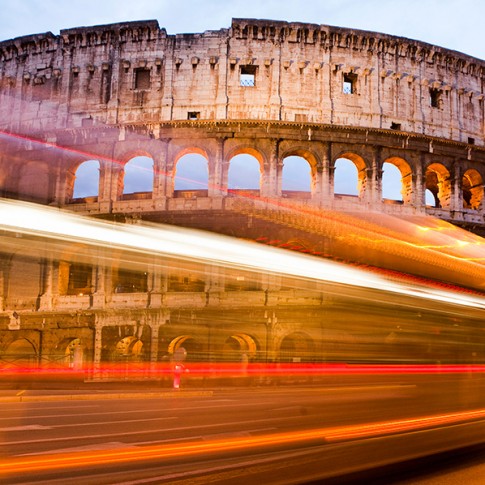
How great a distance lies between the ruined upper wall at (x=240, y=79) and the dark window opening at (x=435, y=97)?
0.14 ft

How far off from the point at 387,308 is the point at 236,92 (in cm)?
1540

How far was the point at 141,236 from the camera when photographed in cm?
662

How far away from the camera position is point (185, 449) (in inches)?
197

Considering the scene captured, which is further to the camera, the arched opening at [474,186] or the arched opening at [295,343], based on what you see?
the arched opening at [474,186]

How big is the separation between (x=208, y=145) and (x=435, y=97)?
9746 millimetres

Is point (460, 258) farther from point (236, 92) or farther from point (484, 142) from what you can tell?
point (484, 142)

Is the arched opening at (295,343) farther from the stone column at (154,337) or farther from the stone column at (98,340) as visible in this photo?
the stone column at (98,340)

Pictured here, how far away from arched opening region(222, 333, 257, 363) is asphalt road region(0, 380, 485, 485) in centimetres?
1010

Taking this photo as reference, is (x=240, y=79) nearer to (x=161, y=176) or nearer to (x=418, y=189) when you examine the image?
(x=161, y=176)

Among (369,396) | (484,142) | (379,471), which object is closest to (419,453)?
(379,471)

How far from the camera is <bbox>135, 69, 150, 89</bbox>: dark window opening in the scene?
21719 millimetres

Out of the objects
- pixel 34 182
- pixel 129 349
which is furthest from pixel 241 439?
pixel 34 182

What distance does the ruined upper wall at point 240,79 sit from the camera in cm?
2116

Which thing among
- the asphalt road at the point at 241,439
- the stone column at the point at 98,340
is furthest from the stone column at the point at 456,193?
the asphalt road at the point at 241,439
